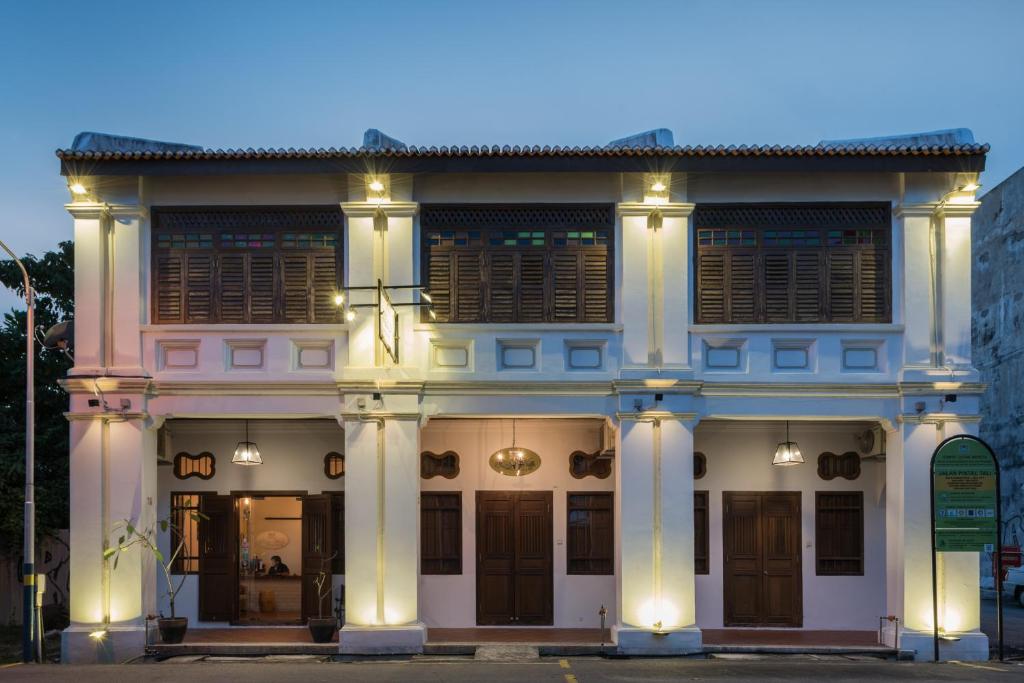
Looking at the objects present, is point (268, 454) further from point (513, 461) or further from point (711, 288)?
point (711, 288)

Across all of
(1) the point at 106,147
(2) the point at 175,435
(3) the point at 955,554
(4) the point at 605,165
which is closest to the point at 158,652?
(2) the point at 175,435

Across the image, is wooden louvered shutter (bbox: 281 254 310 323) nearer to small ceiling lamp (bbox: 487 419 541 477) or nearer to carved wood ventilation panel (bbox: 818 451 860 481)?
small ceiling lamp (bbox: 487 419 541 477)

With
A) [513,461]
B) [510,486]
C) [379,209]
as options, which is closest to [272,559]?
[510,486]

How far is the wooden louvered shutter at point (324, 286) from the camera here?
15992 millimetres

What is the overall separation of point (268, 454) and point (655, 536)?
691cm

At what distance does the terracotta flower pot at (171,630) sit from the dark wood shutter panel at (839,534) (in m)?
10.3

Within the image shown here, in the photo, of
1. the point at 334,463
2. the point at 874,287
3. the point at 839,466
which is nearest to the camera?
the point at 874,287

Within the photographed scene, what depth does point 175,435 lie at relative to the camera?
17891 millimetres

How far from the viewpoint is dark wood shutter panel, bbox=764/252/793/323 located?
16.0 meters

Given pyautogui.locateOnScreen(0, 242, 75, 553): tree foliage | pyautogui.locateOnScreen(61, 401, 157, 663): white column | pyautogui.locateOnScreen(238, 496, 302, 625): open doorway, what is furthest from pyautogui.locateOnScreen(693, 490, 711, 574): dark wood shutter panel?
pyautogui.locateOnScreen(0, 242, 75, 553): tree foliage

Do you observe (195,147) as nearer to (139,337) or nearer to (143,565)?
(139,337)

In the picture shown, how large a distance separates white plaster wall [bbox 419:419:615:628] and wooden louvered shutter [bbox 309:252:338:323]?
2.90 metres

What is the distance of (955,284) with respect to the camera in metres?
15.6

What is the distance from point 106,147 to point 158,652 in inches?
304
